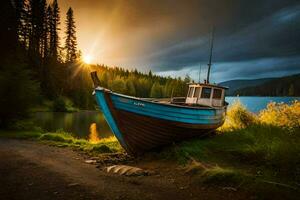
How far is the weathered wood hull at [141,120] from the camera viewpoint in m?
10.9

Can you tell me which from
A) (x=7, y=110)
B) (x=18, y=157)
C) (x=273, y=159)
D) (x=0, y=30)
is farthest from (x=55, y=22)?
(x=273, y=159)

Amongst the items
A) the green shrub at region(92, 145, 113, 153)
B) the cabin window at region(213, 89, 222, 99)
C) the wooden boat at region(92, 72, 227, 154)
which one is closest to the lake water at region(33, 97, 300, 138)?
the cabin window at region(213, 89, 222, 99)

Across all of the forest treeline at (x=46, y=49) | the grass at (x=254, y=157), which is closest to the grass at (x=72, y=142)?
the grass at (x=254, y=157)

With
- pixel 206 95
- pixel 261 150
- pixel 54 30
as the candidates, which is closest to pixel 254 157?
pixel 261 150

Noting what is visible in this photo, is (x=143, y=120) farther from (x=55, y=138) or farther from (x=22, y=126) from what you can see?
(x=22, y=126)

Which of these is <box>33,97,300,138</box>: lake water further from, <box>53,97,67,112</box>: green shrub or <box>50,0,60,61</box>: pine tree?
<box>50,0,60,61</box>: pine tree

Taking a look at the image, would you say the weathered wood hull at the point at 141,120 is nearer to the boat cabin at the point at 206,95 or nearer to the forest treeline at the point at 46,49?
the boat cabin at the point at 206,95

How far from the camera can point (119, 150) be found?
13.2 metres

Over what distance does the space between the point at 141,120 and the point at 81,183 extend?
427 centimetres

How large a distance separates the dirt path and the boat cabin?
6.45 meters

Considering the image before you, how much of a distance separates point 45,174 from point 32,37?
5634cm

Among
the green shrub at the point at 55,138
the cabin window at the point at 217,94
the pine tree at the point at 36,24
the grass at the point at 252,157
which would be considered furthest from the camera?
the pine tree at the point at 36,24

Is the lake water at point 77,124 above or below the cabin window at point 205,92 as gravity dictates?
below

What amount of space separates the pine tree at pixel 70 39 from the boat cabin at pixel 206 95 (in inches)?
2270
